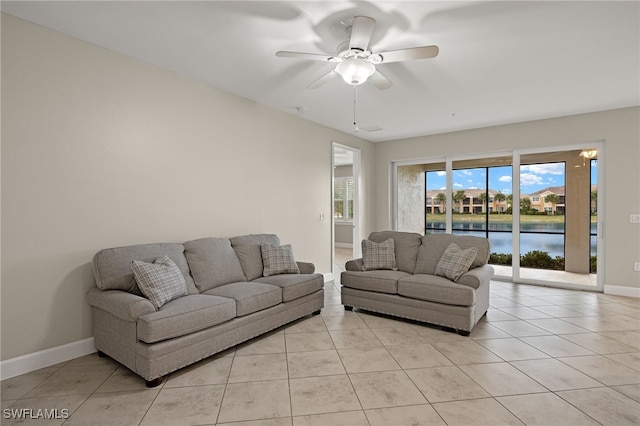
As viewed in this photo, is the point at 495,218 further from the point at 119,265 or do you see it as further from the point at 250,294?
the point at 119,265

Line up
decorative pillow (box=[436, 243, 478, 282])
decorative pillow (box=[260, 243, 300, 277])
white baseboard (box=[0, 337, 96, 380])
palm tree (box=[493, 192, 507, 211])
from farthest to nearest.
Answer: palm tree (box=[493, 192, 507, 211]) → decorative pillow (box=[260, 243, 300, 277]) → decorative pillow (box=[436, 243, 478, 282]) → white baseboard (box=[0, 337, 96, 380])

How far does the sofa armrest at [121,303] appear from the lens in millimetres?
2449

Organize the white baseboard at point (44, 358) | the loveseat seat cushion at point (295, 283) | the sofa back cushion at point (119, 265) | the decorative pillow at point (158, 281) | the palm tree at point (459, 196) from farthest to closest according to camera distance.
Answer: the palm tree at point (459, 196) < the loveseat seat cushion at point (295, 283) < the sofa back cushion at point (119, 265) < the decorative pillow at point (158, 281) < the white baseboard at point (44, 358)

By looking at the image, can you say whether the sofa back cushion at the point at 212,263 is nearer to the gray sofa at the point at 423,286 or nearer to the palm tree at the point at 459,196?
the gray sofa at the point at 423,286

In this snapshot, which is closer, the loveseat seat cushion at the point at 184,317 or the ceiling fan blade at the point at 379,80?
the loveseat seat cushion at the point at 184,317

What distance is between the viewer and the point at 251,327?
3180 mm

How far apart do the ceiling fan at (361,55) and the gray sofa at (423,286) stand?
7.40 ft

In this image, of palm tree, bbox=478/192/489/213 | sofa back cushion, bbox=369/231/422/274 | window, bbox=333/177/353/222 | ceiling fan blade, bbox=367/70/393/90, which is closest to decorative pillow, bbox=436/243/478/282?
sofa back cushion, bbox=369/231/422/274

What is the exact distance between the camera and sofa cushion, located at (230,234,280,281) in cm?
390

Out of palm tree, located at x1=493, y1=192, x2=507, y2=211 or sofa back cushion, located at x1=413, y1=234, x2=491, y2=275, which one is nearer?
sofa back cushion, located at x1=413, y1=234, x2=491, y2=275

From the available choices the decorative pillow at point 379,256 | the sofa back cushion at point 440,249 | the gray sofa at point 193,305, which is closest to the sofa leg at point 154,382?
the gray sofa at point 193,305

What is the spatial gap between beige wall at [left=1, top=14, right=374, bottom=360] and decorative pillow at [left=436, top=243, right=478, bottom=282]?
249 centimetres

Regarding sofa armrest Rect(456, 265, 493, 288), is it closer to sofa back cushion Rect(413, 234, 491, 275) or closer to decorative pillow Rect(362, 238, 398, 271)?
sofa back cushion Rect(413, 234, 491, 275)

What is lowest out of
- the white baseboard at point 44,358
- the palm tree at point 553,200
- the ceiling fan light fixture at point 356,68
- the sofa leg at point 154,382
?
the sofa leg at point 154,382
